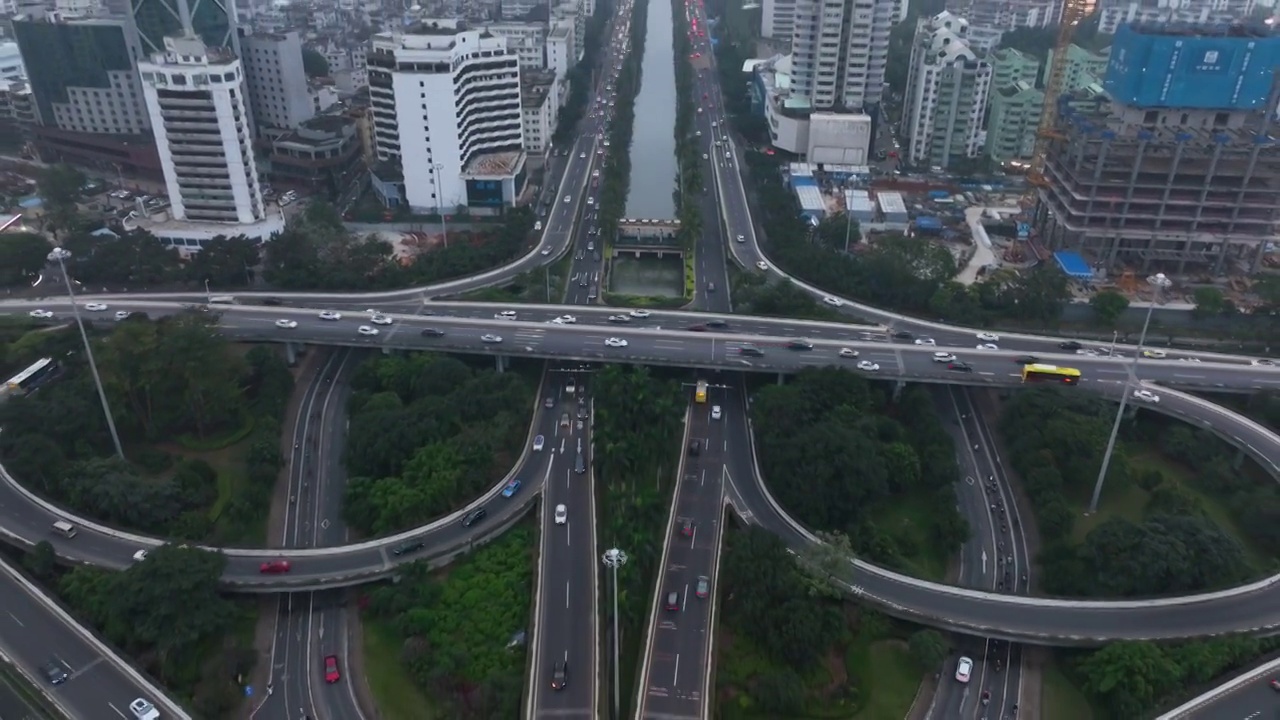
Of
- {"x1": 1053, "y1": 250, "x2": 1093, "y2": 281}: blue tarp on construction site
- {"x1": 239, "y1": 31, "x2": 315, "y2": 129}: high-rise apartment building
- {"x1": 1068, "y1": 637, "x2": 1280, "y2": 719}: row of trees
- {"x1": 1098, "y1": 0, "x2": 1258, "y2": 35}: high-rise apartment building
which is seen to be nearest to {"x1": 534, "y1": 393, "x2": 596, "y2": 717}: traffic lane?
{"x1": 1068, "y1": 637, "x2": 1280, "y2": 719}: row of trees

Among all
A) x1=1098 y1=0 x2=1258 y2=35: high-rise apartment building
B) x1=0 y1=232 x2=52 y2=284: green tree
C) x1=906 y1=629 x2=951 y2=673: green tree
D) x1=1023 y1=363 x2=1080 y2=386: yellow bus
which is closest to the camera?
x1=906 y1=629 x2=951 y2=673: green tree

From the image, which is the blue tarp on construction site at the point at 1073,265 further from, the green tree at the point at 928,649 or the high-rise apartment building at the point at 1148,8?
the high-rise apartment building at the point at 1148,8

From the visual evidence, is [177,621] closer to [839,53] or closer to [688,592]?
[688,592]

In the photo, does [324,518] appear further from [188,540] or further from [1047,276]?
[1047,276]

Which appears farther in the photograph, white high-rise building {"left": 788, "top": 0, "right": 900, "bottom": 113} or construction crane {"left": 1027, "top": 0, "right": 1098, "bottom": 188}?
white high-rise building {"left": 788, "top": 0, "right": 900, "bottom": 113}

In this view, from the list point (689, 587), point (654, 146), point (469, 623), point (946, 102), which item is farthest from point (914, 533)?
point (654, 146)

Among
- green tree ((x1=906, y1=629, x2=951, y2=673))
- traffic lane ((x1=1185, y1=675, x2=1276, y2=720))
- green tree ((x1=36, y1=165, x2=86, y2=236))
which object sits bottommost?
green tree ((x1=906, y1=629, x2=951, y2=673))

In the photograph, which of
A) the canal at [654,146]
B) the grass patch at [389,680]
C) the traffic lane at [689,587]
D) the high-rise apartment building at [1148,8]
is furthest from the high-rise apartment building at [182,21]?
the high-rise apartment building at [1148,8]

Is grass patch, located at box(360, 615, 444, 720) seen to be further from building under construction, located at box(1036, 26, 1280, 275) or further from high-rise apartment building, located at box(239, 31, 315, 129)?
high-rise apartment building, located at box(239, 31, 315, 129)
